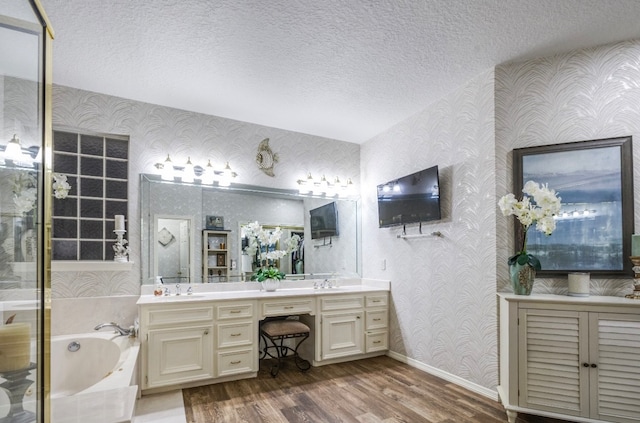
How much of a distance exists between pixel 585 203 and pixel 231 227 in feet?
10.4

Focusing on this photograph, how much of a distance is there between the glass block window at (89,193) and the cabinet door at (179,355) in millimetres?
987

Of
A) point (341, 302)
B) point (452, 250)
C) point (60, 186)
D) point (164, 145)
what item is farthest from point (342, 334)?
point (60, 186)

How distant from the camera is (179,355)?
2.80 metres

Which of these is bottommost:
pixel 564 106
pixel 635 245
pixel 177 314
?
pixel 177 314

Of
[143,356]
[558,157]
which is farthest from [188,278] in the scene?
[558,157]

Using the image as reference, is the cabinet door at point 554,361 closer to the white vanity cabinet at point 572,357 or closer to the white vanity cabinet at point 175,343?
the white vanity cabinet at point 572,357

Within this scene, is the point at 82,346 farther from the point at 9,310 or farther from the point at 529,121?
the point at 529,121

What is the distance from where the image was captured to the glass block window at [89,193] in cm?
297

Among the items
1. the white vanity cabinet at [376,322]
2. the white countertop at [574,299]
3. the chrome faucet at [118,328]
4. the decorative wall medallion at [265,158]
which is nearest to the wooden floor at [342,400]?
the white vanity cabinet at [376,322]

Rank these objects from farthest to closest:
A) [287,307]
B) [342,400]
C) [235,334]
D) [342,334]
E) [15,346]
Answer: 1. [342,334]
2. [287,307]
3. [235,334]
4. [342,400]
5. [15,346]

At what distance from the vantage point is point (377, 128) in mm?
3998

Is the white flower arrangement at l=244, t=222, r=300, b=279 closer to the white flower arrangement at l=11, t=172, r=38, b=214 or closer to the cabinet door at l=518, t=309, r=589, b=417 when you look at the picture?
the cabinet door at l=518, t=309, r=589, b=417

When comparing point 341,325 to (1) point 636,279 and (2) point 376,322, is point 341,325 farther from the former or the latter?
(1) point 636,279

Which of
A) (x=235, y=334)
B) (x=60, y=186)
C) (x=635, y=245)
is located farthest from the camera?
(x=235, y=334)
